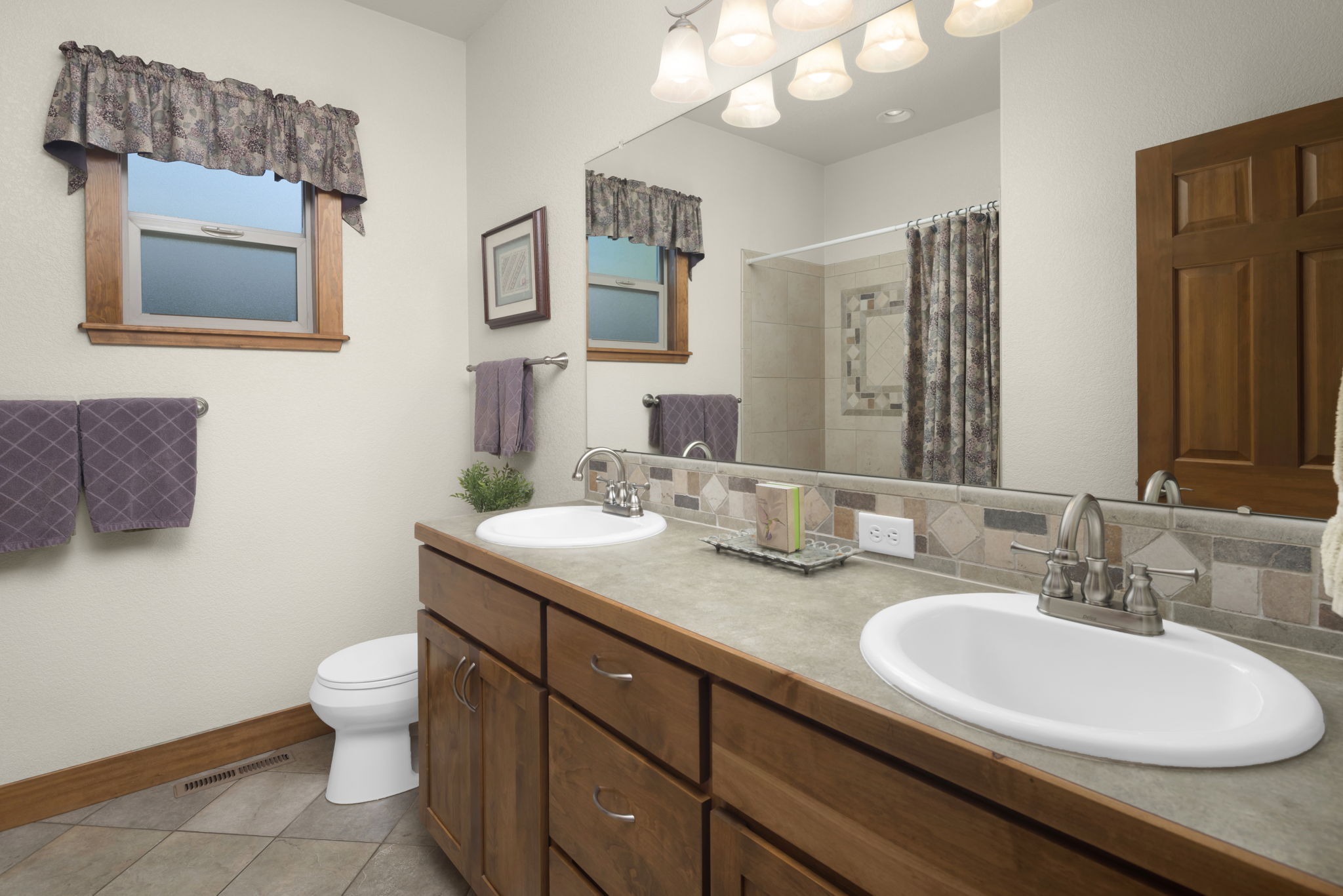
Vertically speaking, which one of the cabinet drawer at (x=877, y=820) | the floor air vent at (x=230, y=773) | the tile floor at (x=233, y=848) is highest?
the cabinet drawer at (x=877, y=820)

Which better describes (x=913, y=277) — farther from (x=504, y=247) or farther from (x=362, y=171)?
(x=362, y=171)

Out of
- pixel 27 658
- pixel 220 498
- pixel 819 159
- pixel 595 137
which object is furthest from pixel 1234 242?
pixel 27 658

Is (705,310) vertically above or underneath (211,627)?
above

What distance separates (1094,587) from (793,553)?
1.65 feet

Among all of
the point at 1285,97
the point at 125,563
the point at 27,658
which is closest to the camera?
the point at 1285,97

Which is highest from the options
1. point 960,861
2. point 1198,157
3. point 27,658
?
A: point 1198,157

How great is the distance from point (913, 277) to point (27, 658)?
2.62 metres

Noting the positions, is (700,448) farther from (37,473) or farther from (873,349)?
(37,473)

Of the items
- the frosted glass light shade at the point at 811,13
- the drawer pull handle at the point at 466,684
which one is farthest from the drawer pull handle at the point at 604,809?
the frosted glass light shade at the point at 811,13

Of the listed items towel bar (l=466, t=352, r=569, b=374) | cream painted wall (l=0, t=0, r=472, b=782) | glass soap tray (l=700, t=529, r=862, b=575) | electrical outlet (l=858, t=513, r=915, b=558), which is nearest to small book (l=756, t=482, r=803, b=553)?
glass soap tray (l=700, t=529, r=862, b=575)

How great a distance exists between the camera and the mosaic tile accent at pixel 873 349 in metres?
1.27

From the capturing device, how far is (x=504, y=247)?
246cm

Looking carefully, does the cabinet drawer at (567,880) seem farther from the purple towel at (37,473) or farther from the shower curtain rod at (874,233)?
the purple towel at (37,473)

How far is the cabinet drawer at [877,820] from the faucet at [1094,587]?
379 millimetres
